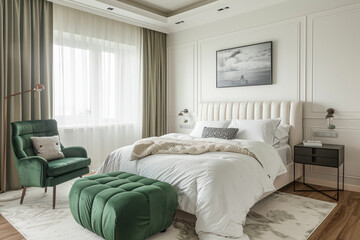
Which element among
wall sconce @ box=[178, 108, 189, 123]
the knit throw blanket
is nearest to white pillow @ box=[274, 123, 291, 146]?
the knit throw blanket

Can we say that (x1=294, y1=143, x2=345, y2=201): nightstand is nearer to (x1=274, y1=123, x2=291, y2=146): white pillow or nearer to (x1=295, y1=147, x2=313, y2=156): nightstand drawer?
(x1=295, y1=147, x2=313, y2=156): nightstand drawer

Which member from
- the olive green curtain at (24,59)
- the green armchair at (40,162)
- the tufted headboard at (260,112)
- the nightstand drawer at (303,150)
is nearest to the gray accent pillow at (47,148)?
the green armchair at (40,162)

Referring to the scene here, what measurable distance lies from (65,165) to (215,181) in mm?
1878

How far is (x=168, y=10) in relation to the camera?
520 centimetres

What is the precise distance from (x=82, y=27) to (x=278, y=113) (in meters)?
3.52

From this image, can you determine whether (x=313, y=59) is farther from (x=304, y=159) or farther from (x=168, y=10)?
(x=168, y=10)

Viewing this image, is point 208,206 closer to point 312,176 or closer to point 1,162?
point 312,176

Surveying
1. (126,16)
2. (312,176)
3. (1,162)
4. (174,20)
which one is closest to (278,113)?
(312,176)

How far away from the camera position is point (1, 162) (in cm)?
371

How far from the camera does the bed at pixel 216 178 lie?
7.22 ft

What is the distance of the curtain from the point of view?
5500 millimetres

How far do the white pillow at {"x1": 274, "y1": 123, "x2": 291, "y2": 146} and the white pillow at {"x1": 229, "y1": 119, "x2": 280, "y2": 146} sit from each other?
8 cm

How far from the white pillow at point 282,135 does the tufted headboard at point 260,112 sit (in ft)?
0.23

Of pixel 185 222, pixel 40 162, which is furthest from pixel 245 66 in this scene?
pixel 40 162
